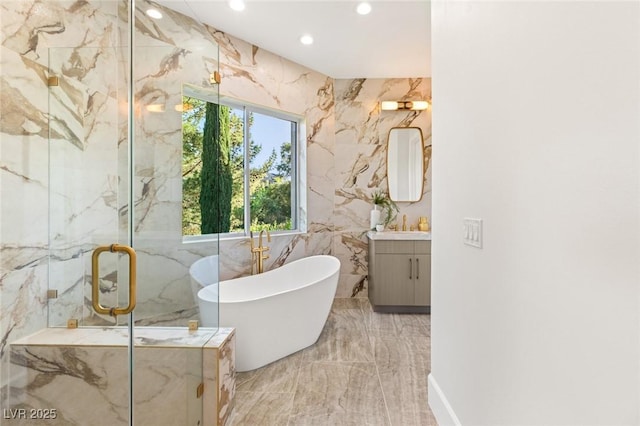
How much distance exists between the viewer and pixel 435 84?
5.64 ft

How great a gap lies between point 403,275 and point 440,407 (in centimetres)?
189

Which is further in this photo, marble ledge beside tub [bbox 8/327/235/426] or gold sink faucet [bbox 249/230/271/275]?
gold sink faucet [bbox 249/230/271/275]

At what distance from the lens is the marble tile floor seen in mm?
1746

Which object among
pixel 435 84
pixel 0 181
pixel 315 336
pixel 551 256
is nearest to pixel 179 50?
pixel 0 181

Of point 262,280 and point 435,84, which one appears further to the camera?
point 262,280

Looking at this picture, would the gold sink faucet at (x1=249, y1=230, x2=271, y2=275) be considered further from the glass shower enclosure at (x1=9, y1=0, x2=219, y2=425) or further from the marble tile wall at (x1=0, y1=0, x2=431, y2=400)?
the glass shower enclosure at (x1=9, y1=0, x2=219, y2=425)

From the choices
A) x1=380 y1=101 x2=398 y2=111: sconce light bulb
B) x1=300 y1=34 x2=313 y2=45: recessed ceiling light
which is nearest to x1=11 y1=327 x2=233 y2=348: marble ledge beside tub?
x1=300 y1=34 x2=313 y2=45: recessed ceiling light

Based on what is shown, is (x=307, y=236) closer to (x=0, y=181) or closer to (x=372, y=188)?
(x=372, y=188)

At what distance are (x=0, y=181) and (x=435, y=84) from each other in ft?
7.05

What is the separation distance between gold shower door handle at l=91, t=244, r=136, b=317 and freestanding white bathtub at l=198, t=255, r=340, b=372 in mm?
556

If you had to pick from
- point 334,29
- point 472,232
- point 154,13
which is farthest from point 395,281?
point 154,13

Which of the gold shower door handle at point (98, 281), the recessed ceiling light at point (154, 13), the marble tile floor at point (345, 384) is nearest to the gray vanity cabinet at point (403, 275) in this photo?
the marble tile floor at point (345, 384)

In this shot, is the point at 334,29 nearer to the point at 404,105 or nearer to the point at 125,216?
the point at 404,105

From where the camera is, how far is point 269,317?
2.26m
